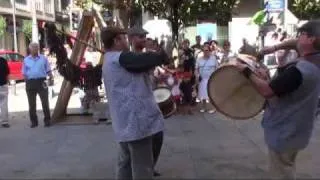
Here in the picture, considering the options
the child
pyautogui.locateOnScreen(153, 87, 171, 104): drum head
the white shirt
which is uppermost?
pyautogui.locateOnScreen(153, 87, 171, 104): drum head

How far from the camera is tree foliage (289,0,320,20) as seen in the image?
3619 centimetres

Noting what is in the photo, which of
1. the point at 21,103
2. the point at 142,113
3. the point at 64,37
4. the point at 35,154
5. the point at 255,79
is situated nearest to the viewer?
the point at 255,79

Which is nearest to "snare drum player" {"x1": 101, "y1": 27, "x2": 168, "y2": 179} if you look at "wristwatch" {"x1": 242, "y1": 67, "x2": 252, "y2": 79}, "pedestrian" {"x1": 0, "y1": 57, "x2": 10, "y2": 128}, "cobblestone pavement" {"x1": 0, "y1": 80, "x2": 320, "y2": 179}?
"wristwatch" {"x1": 242, "y1": 67, "x2": 252, "y2": 79}

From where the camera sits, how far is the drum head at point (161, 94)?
7934mm

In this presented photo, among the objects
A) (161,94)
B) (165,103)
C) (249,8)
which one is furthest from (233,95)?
(249,8)

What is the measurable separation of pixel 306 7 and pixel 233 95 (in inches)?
1264

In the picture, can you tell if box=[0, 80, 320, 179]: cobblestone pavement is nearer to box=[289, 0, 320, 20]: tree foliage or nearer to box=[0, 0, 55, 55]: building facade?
box=[289, 0, 320, 20]: tree foliage

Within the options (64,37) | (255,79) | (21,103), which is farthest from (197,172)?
(21,103)

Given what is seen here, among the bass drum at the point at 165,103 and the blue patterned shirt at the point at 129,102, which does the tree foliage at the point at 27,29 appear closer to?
the bass drum at the point at 165,103

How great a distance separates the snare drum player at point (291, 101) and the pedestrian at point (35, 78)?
868cm

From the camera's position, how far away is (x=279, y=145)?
4.96 metres

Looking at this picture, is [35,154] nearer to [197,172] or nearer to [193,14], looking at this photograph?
[197,172]

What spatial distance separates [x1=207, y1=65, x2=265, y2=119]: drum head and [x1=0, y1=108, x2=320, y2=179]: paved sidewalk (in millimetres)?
2499

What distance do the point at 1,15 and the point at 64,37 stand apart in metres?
40.4
